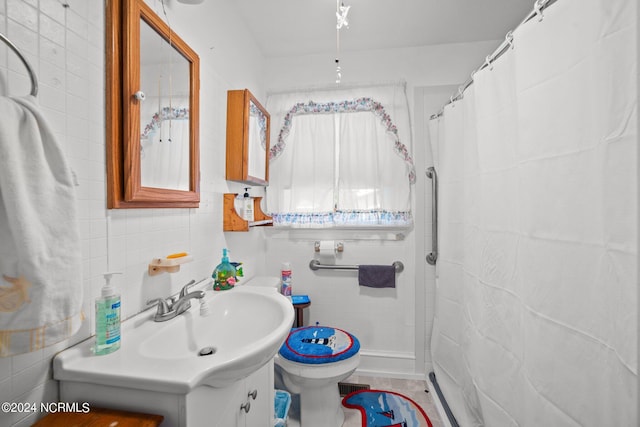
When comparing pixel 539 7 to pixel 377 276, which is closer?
pixel 539 7

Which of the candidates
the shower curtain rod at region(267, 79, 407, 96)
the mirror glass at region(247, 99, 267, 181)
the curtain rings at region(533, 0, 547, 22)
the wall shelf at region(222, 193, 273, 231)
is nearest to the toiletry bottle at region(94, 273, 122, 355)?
the wall shelf at region(222, 193, 273, 231)

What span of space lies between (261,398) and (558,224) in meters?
1.22

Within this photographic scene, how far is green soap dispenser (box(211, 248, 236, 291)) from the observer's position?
1.36m

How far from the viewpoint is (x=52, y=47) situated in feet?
2.39

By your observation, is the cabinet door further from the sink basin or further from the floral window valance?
the floral window valance

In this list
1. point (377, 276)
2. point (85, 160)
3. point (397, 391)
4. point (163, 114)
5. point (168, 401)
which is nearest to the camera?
point (168, 401)

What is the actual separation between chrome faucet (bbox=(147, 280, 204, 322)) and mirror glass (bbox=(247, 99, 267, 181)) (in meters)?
0.90

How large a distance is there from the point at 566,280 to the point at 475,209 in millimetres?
655

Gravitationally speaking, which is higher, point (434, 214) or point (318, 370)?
point (434, 214)

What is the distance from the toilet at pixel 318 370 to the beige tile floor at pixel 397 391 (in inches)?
3.0

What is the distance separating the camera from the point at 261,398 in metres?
1.17

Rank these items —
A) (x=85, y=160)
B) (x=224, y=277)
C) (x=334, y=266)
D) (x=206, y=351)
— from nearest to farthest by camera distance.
→ (x=85, y=160) < (x=206, y=351) < (x=224, y=277) < (x=334, y=266)

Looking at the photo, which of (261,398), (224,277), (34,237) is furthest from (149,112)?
(261,398)

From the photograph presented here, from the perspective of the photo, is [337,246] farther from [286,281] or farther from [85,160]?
[85,160]
